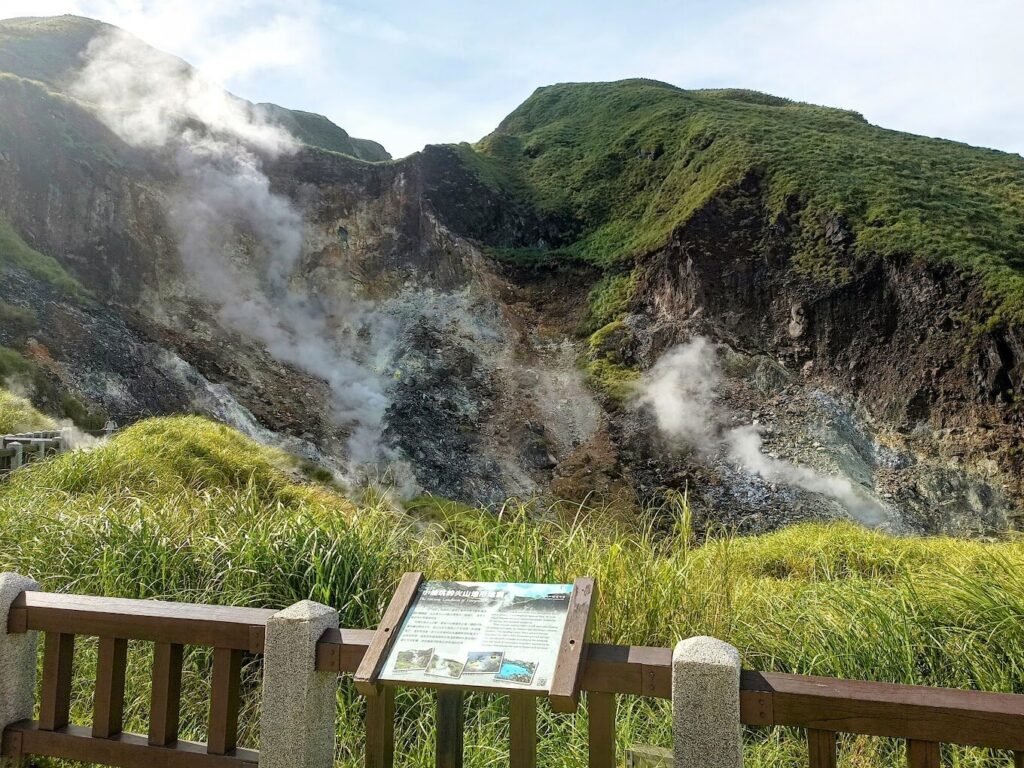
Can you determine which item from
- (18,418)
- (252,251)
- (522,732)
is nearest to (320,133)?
(252,251)

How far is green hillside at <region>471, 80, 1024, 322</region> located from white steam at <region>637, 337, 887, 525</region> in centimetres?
661

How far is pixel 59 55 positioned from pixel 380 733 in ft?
172

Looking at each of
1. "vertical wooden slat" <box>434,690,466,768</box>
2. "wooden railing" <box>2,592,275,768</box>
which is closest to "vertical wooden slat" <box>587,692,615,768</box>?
"vertical wooden slat" <box>434,690,466,768</box>

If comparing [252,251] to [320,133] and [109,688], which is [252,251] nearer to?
[320,133]

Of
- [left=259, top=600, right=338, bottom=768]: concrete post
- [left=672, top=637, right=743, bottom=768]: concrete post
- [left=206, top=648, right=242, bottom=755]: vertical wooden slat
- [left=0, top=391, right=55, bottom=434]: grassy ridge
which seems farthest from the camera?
[left=0, top=391, right=55, bottom=434]: grassy ridge

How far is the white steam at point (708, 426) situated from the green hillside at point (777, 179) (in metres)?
6.61

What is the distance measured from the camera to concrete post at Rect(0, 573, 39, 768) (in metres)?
3.20

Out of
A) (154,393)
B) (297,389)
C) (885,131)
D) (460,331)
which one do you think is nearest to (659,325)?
(460,331)

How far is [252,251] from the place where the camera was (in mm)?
30328

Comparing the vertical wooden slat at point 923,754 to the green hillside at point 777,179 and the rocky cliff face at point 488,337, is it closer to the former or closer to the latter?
the rocky cliff face at point 488,337

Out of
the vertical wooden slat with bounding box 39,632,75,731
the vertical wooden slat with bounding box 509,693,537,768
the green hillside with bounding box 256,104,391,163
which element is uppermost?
the green hillside with bounding box 256,104,391,163

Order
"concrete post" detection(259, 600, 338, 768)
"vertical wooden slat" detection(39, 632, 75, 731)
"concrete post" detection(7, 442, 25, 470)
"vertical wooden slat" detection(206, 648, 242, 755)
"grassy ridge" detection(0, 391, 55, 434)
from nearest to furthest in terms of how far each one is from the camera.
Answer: "concrete post" detection(259, 600, 338, 768) → "vertical wooden slat" detection(206, 648, 242, 755) → "vertical wooden slat" detection(39, 632, 75, 731) → "concrete post" detection(7, 442, 25, 470) → "grassy ridge" detection(0, 391, 55, 434)

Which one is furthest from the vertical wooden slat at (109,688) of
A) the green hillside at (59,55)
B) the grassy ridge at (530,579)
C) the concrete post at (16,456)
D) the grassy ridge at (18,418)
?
the green hillside at (59,55)

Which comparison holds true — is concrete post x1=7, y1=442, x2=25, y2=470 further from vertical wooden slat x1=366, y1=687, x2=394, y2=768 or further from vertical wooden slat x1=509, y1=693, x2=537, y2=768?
vertical wooden slat x1=509, y1=693, x2=537, y2=768
